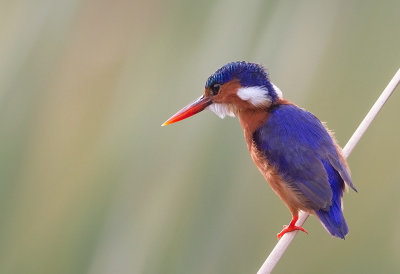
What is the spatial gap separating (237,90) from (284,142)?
0.21m

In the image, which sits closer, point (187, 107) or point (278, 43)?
point (187, 107)

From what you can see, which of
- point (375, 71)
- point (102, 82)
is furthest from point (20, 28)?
point (375, 71)

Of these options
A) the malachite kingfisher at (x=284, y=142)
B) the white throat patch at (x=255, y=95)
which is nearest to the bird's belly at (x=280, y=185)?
the malachite kingfisher at (x=284, y=142)

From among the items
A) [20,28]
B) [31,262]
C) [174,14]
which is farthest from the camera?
[174,14]

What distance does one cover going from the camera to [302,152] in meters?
1.84

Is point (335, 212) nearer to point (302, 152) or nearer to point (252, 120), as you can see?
point (302, 152)

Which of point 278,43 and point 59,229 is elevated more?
point 278,43

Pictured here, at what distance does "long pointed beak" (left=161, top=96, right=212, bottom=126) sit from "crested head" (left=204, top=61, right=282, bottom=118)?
17 millimetres

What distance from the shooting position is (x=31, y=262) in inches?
77.1

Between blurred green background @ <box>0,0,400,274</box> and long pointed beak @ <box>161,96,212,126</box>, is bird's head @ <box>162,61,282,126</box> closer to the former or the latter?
long pointed beak @ <box>161,96,212,126</box>

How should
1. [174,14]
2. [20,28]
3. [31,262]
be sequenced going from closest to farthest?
[31,262] → [20,28] → [174,14]

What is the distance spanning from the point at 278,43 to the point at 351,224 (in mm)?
559

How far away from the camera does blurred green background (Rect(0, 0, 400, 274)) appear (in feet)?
6.52

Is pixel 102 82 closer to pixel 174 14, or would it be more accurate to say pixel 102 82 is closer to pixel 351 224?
pixel 174 14
